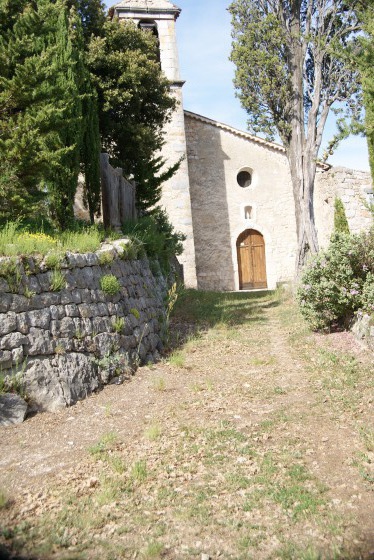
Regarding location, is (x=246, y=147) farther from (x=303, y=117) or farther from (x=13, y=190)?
(x=13, y=190)

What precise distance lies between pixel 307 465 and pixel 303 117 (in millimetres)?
11167

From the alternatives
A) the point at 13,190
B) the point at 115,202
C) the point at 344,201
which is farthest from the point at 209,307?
the point at 344,201

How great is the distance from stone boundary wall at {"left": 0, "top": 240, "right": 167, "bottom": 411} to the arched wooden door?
13344 millimetres

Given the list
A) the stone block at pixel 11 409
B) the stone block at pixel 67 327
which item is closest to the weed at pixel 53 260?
the stone block at pixel 67 327

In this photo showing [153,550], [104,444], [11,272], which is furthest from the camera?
[11,272]

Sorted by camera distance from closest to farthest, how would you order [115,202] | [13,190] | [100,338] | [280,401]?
[280,401]
[100,338]
[13,190]
[115,202]

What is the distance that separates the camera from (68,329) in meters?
5.89

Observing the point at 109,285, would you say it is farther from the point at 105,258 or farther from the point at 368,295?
the point at 368,295

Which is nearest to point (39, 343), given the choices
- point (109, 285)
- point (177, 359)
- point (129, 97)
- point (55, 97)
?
point (109, 285)

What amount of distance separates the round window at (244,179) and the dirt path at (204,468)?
14822 mm

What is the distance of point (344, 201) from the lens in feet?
61.7

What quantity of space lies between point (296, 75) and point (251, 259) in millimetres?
8773

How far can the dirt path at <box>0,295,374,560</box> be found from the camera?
314 centimetres

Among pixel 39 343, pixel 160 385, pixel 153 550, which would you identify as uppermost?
pixel 39 343
